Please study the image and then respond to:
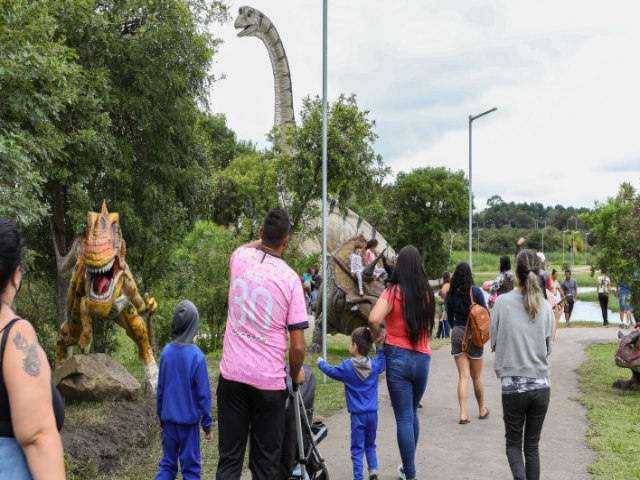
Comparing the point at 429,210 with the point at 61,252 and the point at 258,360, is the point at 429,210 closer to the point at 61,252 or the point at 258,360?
the point at 61,252

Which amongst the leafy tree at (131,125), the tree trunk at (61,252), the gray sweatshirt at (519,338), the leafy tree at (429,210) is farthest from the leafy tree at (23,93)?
the leafy tree at (429,210)

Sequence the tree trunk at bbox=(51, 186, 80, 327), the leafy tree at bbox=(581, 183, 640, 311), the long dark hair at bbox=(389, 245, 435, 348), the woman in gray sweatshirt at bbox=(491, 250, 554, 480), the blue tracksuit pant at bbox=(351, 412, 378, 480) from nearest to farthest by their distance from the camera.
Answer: the woman in gray sweatshirt at bbox=(491, 250, 554, 480)
the long dark hair at bbox=(389, 245, 435, 348)
the blue tracksuit pant at bbox=(351, 412, 378, 480)
the tree trunk at bbox=(51, 186, 80, 327)
the leafy tree at bbox=(581, 183, 640, 311)

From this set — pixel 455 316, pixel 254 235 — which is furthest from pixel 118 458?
pixel 254 235

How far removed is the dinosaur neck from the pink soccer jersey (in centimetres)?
2179

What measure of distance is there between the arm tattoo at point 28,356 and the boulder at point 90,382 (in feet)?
18.0

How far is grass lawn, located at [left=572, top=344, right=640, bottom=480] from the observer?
6.15 metres

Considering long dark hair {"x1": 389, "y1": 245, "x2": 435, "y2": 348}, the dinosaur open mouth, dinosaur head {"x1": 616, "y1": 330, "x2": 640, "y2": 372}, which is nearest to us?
long dark hair {"x1": 389, "y1": 245, "x2": 435, "y2": 348}

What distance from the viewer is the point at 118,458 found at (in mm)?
6207

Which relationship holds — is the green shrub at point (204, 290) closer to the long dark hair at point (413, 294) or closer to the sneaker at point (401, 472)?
the sneaker at point (401, 472)

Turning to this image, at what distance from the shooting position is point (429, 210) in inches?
1841

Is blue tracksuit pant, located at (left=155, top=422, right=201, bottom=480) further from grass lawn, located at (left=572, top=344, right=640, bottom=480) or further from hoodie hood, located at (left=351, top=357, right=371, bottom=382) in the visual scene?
grass lawn, located at (left=572, top=344, right=640, bottom=480)

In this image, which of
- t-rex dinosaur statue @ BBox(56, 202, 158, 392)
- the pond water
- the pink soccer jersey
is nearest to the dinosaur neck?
the pond water

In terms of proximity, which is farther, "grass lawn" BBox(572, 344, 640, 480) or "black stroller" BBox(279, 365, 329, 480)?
"grass lawn" BBox(572, 344, 640, 480)

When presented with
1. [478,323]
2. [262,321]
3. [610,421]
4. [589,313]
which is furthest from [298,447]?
[589,313]
